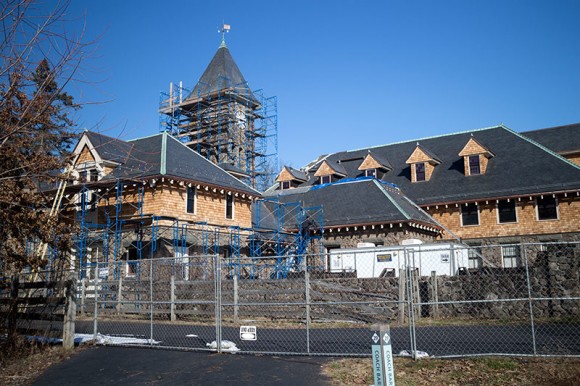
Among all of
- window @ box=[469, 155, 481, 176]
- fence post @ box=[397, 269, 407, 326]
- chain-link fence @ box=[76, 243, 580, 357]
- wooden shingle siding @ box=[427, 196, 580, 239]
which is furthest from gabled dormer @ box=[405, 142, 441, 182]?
fence post @ box=[397, 269, 407, 326]

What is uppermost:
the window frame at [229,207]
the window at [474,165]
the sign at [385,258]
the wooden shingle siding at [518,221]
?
the window at [474,165]

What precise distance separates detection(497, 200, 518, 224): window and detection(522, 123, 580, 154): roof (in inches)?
277

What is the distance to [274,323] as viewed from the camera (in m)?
19.2

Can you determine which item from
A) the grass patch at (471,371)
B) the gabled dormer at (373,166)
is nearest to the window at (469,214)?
the gabled dormer at (373,166)

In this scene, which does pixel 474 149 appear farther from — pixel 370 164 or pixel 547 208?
pixel 370 164

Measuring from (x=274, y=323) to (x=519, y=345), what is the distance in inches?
357

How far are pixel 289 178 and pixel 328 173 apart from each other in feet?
A: 11.5

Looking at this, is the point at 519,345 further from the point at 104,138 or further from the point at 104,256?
the point at 104,138

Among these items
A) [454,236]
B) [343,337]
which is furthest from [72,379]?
[454,236]

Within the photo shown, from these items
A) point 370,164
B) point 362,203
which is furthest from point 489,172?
point 362,203

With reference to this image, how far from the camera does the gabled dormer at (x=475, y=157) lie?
1388 inches

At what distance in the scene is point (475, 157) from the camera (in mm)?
35812

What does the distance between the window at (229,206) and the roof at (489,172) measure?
27.3ft

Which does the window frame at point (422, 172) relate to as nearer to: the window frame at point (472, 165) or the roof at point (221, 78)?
the window frame at point (472, 165)
